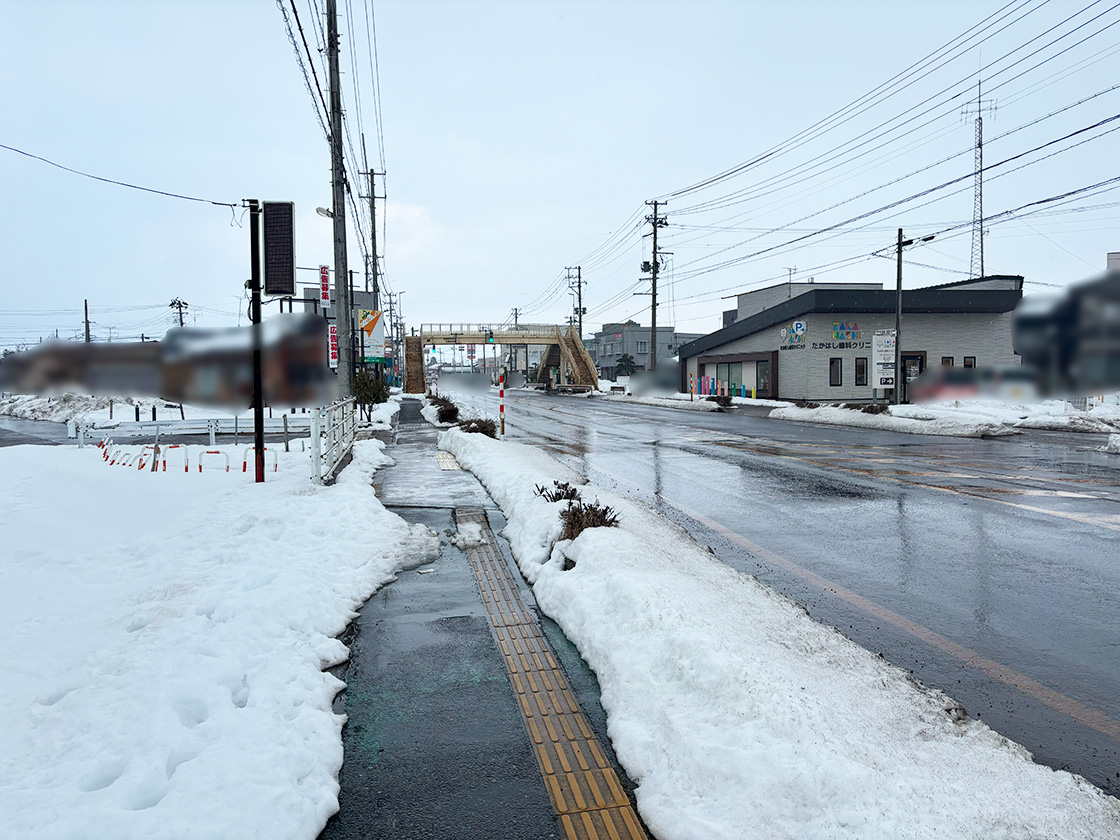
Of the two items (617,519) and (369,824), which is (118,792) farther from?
(617,519)

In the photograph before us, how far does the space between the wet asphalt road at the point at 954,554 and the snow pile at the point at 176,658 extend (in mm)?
3537

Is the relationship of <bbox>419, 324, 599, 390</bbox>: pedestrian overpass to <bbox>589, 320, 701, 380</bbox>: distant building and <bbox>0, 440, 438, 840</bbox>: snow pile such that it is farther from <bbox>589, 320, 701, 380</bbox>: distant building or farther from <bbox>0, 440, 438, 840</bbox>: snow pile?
<bbox>0, 440, 438, 840</bbox>: snow pile

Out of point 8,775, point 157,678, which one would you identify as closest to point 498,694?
point 157,678

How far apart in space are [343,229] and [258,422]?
8932mm

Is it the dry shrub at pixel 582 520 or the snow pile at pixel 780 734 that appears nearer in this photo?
the snow pile at pixel 780 734

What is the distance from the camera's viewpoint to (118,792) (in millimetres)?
2982

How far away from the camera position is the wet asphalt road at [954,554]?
4117mm

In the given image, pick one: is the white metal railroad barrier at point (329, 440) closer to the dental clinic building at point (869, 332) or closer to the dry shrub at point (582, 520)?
the dry shrub at point (582, 520)

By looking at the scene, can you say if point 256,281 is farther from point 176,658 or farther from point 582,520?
point 176,658

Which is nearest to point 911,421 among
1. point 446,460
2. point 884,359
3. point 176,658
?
point 884,359

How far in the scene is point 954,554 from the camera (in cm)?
708

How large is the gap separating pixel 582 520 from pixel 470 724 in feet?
10.8

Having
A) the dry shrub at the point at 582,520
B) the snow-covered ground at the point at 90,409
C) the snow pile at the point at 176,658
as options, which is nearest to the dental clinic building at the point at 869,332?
the snow-covered ground at the point at 90,409

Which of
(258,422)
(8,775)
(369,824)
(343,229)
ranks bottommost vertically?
(369,824)
